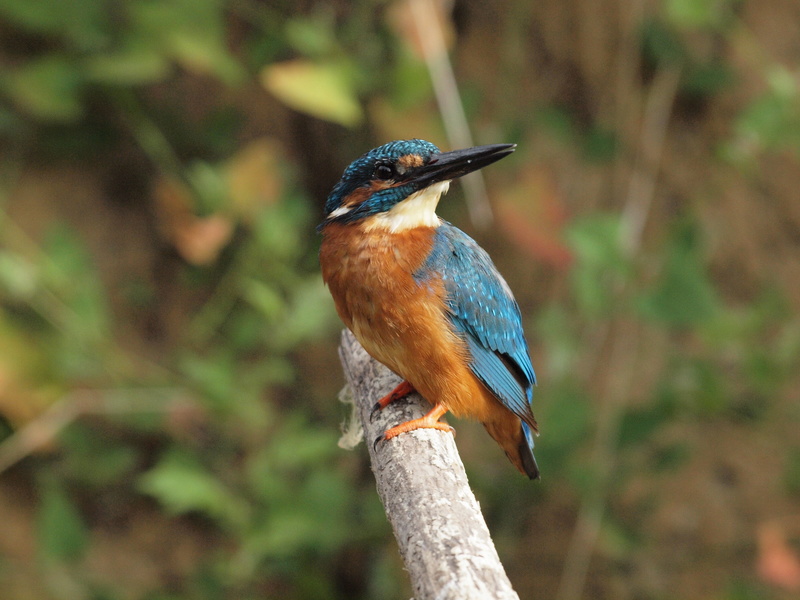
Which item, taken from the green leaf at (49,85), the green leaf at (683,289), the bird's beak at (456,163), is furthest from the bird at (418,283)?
the green leaf at (49,85)

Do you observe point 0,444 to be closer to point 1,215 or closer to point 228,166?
point 1,215

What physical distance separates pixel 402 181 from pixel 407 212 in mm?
72

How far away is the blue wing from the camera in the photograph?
2.03 m

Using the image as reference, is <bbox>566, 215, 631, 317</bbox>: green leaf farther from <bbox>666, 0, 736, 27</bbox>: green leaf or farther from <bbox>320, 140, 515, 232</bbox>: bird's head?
<bbox>320, 140, 515, 232</bbox>: bird's head

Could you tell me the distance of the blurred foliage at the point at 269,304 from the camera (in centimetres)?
287

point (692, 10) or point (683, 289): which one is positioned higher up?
point (692, 10)

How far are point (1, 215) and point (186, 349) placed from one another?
75 centimetres

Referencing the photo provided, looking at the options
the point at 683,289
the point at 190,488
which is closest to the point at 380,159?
the point at 683,289

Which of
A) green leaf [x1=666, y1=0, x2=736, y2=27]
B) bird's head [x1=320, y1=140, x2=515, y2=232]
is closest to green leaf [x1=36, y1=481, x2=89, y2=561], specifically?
bird's head [x1=320, y1=140, x2=515, y2=232]

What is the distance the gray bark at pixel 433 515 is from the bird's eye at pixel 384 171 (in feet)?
1.57

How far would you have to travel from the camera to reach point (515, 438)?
2.27 meters

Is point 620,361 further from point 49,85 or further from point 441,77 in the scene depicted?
point 49,85

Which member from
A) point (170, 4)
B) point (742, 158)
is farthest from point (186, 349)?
point (742, 158)

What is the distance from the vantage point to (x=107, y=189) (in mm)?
3639
